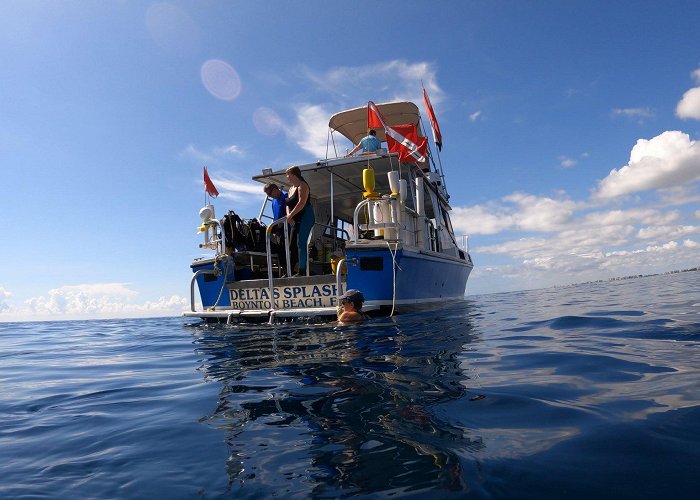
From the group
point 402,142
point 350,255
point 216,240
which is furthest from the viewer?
point 216,240

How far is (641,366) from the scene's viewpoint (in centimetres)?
264

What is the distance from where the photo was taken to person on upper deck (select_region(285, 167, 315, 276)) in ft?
24.5

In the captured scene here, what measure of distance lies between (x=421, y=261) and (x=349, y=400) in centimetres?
597

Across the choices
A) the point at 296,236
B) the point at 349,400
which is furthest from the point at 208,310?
the point at 349,400

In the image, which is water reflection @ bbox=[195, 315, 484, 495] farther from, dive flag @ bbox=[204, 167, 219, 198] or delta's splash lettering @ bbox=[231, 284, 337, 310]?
dive flag @ bbox=[204, 167, 219, 198]

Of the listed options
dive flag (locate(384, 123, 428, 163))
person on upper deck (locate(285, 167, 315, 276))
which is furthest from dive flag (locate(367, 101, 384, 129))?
person on upper deck (locate(285, 167, 315, 276))

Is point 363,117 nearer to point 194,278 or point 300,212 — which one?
point 300,212

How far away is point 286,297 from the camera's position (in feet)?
24.5

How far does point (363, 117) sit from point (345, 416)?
1094 centimetres

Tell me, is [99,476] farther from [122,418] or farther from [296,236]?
[296,236]

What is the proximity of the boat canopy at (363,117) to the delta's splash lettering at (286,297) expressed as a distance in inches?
246

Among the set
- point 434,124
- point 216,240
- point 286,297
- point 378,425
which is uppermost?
point 434,124

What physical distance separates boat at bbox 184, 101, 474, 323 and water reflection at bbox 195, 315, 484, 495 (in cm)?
269

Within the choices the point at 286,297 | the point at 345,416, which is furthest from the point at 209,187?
the point at 345,416
